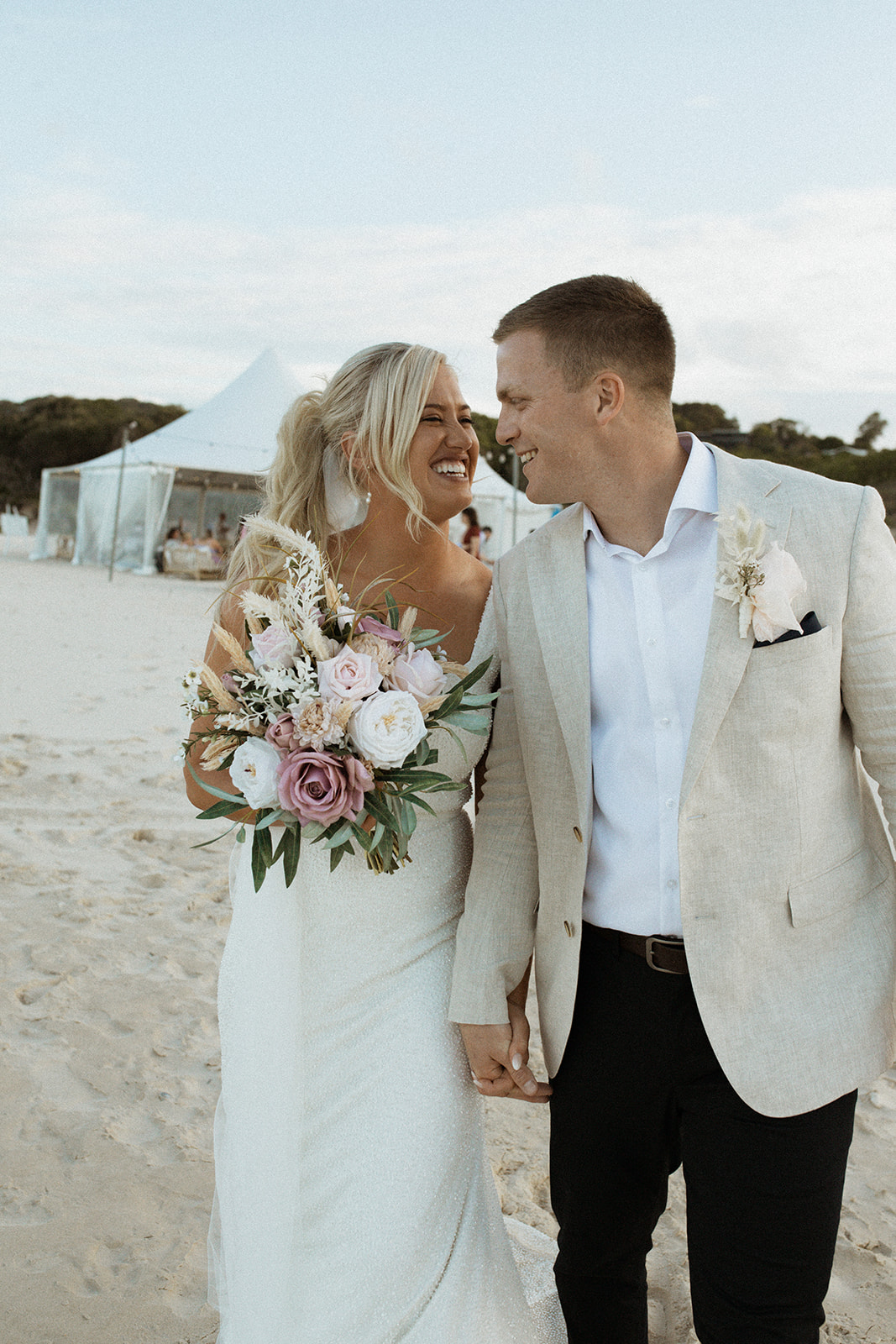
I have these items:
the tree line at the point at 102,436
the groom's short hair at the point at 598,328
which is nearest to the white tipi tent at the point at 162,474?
the tree line at the point at 102,436

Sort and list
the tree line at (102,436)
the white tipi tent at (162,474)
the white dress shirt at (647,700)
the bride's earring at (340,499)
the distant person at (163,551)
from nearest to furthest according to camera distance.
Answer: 1. the white dress shirt at (647,700)
2. the bride's earring at (340,499)
3. the white tipi tent at (162,474)
4. the distant person at (163,551)
5. the tree line at (102,436)

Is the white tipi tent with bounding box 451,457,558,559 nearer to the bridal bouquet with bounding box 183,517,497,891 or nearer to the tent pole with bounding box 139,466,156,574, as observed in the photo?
the tent pole with bounding box 139,466,156,574

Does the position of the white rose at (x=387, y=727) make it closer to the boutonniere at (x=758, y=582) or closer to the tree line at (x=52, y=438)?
the boutonniere at (x=758, y=582)

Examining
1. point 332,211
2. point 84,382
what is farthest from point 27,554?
point 84,382

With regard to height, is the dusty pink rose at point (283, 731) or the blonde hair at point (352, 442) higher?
the blonde hair at point (352, 442)

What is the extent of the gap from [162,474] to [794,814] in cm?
2358

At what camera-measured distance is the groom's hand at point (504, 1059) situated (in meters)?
2.23

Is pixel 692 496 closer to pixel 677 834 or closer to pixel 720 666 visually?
pixel 720 666

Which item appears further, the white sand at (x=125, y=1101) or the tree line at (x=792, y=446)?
the tree line at (x=792, y=446)

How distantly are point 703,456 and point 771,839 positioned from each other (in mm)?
819

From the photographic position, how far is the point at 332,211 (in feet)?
38.3

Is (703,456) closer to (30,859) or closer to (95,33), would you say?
(30,859)

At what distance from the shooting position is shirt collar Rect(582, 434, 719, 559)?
6.81 ft

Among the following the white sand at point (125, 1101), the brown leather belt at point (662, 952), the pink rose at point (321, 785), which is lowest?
the white sand at point (125, 1101)
